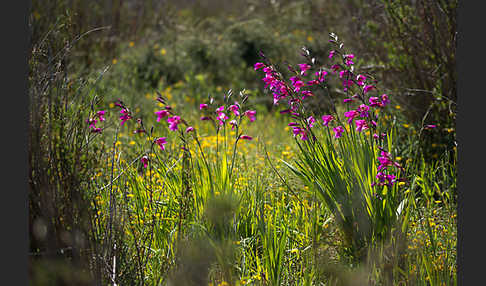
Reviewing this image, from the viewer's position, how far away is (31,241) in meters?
2.75

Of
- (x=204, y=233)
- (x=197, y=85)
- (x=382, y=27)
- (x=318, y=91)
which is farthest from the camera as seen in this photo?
(x=197, y=85)

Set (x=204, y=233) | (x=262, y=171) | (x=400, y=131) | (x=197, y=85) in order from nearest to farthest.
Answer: (x=204, y=233), (x=262, y=171), (x=400, y=131), (x=197, y=85)

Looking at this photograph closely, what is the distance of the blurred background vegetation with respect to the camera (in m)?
2.67

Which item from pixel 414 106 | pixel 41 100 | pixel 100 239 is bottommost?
pixel 100 239

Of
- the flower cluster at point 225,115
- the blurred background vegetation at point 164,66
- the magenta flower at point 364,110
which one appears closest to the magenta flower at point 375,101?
the magenta flower at point 364,110

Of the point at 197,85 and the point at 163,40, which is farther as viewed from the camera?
the point at 163,40

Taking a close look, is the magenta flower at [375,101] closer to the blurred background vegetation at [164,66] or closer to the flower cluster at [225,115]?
the blurred background vegetation at [164,66]

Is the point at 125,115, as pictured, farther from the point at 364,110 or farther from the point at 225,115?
the point at 364,110

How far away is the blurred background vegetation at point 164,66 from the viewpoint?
2672 mm

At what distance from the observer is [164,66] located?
812 centimetres

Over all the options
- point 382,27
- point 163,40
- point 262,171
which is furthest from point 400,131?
point 163,40

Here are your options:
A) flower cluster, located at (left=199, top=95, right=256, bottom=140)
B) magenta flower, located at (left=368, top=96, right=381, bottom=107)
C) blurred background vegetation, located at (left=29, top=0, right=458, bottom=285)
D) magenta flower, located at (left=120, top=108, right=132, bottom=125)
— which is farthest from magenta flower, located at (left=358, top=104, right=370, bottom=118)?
magenta flower, located at (left=120, top=108, right=132, bottom=125)

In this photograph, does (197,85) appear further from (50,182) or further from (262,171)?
(50,182)

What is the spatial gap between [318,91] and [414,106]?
2.00m
